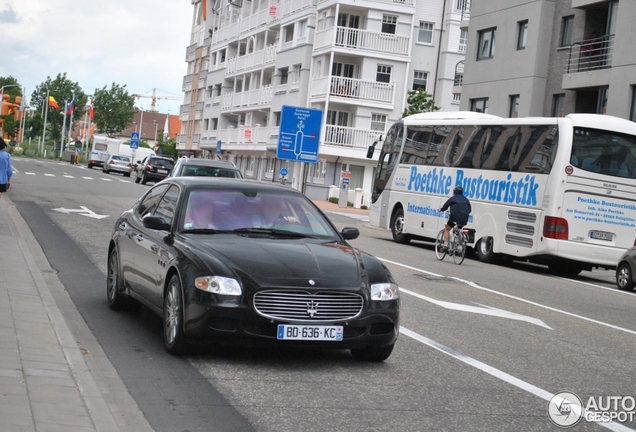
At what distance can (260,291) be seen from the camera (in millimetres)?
8062

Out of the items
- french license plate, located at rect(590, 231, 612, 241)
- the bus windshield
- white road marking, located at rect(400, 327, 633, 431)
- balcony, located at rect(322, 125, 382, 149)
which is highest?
balcony, located at rect(322, 125, 382, 149)

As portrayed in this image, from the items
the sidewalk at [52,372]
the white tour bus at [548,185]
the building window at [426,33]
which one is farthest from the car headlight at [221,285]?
the building window at [426,33]

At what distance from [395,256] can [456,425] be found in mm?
16538

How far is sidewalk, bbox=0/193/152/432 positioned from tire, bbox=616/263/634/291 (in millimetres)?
13305

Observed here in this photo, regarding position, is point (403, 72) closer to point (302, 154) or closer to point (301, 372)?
point (302, 154)

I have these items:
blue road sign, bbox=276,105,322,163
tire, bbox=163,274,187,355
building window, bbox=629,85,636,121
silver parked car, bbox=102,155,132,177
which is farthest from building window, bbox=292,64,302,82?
tire, bbox=163,274,187,355

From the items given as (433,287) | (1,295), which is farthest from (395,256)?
(1,295)

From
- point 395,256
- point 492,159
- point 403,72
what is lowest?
point 395,256

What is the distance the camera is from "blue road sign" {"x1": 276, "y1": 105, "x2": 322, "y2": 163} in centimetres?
4450

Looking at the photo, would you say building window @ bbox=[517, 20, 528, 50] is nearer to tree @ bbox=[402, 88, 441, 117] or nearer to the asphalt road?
tree @ bbox=[402, 88, 441, 117]

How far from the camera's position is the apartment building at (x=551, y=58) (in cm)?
3516

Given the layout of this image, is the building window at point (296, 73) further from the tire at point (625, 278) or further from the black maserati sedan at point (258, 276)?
the black maserati sedan at point (258, 276)

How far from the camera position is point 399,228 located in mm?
30922

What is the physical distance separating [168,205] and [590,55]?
30622 millimetres
